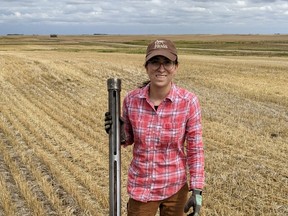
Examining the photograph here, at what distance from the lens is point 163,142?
9.59 ft

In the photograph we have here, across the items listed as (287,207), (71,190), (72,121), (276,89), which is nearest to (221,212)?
(287,207)

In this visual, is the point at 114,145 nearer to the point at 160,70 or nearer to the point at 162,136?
the point at 162,136

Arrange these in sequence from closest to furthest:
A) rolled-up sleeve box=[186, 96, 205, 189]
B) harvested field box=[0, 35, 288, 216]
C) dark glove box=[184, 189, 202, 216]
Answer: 1. dark glove box=[184, 189, 202, 216]
2. rolled-up sleeve box=[186, 96, 205, 189]
3. harvested field box=[0, 35, 288, 216]

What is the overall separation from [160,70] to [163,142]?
477 mm

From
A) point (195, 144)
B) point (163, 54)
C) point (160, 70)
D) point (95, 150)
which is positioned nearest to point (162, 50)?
point (163, 54)

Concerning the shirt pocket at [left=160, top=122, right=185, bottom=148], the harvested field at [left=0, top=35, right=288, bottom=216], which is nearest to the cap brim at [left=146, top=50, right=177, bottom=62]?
the shirt pocket at [left=160, top=122, right=185, bottom=148]

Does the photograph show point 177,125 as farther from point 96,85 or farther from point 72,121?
point 96,85

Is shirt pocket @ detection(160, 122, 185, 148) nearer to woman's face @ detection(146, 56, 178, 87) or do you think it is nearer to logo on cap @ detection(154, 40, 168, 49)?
woman's face @ detection(146, 56, 178, 87)

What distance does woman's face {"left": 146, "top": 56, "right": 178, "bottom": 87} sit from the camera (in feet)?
9.46

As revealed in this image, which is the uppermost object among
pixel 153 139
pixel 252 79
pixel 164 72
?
pixel 164 72

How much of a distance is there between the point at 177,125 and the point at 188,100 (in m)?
0.18

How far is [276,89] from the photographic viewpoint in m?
18.3

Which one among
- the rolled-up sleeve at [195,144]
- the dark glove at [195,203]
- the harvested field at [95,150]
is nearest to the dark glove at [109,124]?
the rolled-up sleeve at [195,144]

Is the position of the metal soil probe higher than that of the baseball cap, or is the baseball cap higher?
the baseball cap
